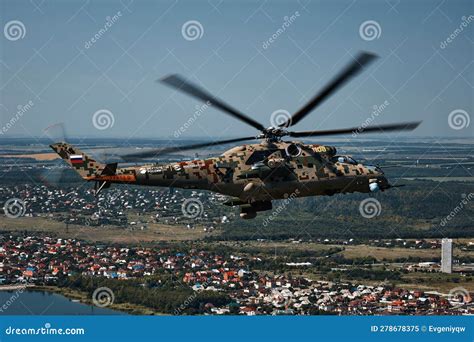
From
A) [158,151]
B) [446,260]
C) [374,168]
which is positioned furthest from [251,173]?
[446,260]

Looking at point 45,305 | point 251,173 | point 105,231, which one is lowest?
point 251,173

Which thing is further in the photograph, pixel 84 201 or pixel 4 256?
pixel 84 201

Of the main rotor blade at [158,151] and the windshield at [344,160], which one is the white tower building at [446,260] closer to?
the windshield at [344,160]

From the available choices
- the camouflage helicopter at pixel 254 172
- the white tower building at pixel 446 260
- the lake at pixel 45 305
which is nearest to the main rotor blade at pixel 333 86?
the camouflage helicopter at pixel 254 172

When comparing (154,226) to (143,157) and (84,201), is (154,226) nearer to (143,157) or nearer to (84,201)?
(84,201)

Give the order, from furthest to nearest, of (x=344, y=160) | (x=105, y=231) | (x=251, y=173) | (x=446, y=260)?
(x=105, y=231) < (x=446, y=260) < (x=344, y=160) < (x=251, y=173)

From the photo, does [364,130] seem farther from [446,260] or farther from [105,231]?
[105,231]

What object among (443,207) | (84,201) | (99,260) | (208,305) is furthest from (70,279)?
(443,207)

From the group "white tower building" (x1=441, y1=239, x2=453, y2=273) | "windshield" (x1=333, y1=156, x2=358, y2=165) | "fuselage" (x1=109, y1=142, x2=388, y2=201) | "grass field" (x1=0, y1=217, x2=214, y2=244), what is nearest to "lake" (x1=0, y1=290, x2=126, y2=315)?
"grass field" (x1=0, y1=217, x2=214, y2=244)

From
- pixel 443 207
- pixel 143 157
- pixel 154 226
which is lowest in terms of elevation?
pixel 143 157
